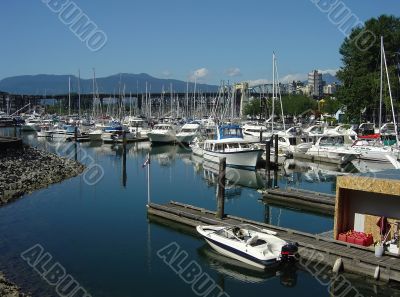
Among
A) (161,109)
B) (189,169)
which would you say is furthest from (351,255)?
(161,109)

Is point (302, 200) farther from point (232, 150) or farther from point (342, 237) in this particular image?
point (232, 150)

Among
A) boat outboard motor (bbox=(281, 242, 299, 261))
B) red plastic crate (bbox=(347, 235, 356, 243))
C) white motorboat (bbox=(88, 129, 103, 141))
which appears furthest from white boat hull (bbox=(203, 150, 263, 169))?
white motorboat (bbox=(88, 129, 103, 141))

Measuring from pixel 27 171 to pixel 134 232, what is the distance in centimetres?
1837

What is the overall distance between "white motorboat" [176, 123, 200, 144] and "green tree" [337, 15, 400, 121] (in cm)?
2307

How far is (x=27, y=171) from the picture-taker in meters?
40.7

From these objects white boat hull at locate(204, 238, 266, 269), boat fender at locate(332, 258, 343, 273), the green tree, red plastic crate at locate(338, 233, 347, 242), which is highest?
the green tree

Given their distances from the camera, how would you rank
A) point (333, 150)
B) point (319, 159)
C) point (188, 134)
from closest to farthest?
point (333, 150), point (319, 159), point (188, 134)

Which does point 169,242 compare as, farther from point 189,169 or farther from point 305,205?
point 189,169

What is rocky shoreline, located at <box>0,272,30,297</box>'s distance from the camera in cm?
1603

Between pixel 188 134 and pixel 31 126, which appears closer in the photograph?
pixel 188 134

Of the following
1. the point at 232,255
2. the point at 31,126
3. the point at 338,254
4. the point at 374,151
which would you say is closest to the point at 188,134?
the point at 374,151

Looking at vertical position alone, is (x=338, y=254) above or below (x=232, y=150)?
below

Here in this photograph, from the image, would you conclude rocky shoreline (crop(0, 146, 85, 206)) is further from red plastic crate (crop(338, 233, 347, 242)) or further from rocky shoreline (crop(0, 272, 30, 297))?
red plastic crate (crop(338, 233, 347, 242))

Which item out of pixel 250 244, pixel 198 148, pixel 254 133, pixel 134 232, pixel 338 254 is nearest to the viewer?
pixel 338 254
